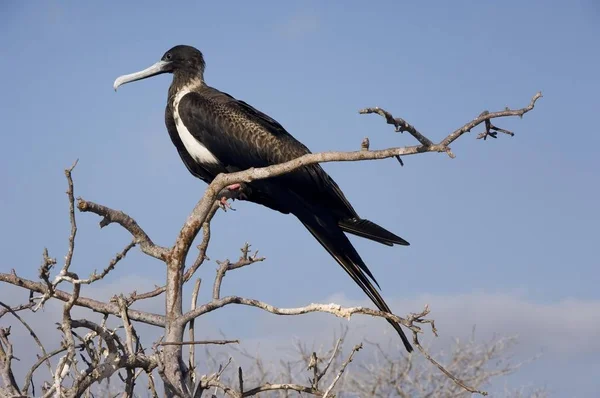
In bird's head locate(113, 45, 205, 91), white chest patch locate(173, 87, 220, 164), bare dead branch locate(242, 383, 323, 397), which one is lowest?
bare dead branch locate(242, 383, 323, 397)

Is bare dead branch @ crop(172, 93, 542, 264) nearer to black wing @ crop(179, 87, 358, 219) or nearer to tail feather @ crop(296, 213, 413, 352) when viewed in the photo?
tail feather @ crop(296, 213, 413, 352)

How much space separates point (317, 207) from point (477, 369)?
647cm

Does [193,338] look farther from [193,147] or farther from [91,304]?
[193,147]

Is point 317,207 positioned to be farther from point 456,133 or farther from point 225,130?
point 456,133

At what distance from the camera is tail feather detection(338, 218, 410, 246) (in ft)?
18.0

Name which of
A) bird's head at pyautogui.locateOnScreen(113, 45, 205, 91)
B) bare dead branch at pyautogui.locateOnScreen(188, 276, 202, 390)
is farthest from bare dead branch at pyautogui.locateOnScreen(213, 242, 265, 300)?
bird's head at pyautogui.locateOnScreen(113, 45, 205, 91)

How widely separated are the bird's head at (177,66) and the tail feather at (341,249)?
2033 millimetres

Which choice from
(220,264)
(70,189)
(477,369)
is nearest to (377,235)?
(220,264)

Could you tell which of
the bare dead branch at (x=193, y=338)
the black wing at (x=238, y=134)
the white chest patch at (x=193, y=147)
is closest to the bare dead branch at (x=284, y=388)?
the bare dead branch at (x=193, y=338)

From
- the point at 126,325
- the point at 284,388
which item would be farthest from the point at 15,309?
the point at 284,388

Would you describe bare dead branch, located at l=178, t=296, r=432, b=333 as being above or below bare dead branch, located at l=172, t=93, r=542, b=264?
below

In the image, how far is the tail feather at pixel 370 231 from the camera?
5.48 meters

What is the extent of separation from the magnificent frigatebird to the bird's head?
0.03 ft

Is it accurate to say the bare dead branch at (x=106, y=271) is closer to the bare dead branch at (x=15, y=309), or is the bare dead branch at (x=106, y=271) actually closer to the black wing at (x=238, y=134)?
the bare dead branch at (x=15, y=309)
